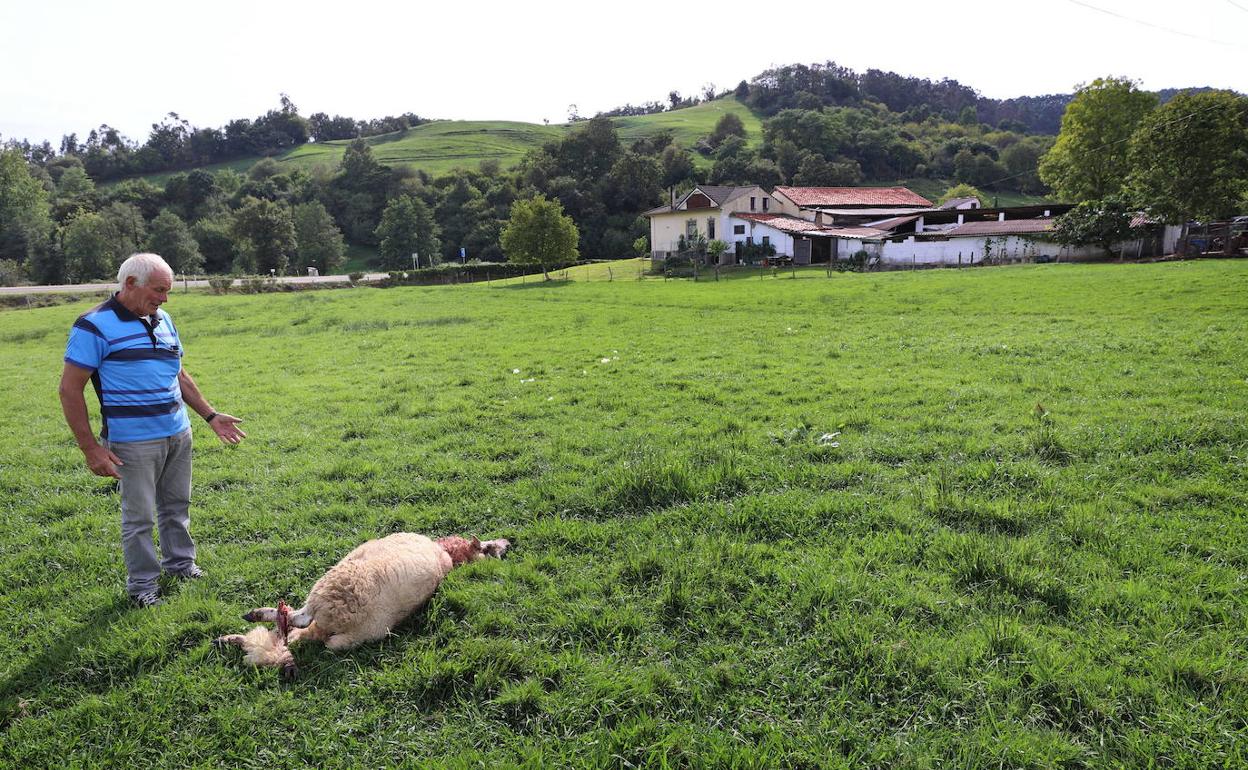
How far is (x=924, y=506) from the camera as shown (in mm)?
5531

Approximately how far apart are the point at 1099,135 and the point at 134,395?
67779 millimetres

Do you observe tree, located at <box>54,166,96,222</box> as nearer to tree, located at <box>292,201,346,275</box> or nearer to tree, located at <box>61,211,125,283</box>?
tree, located at <box>61,211,125,283</box>

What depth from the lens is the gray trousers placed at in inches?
177

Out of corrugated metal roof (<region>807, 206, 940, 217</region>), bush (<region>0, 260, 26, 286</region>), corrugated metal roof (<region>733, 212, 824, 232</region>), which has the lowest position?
bush (<region>0, 260, 26, 286</region>)

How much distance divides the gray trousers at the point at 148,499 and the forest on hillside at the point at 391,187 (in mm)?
69635

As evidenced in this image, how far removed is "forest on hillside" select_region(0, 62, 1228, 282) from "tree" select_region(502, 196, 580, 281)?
2788 centimetres

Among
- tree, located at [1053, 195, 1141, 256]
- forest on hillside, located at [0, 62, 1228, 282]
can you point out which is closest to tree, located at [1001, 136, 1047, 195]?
forest on hillside, located at [0, 62, 1228, 282]

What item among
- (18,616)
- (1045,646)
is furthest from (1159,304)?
A: (18,616)

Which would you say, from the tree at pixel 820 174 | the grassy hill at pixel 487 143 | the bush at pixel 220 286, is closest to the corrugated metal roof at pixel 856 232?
the tree at pixel 820 174

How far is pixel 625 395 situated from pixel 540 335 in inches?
340

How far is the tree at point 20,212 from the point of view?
6931 centimetres

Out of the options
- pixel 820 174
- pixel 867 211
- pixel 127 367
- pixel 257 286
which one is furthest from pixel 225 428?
pixel 820 174

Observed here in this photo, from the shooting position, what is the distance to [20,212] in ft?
241

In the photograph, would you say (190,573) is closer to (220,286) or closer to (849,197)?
(220,286)
